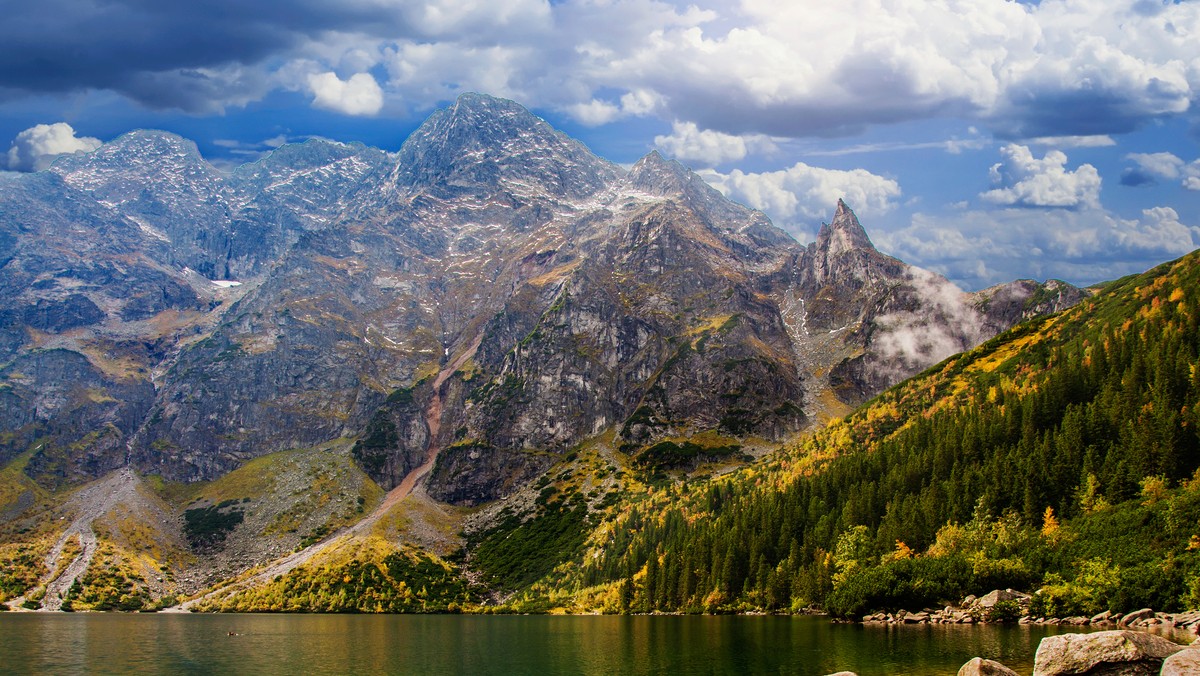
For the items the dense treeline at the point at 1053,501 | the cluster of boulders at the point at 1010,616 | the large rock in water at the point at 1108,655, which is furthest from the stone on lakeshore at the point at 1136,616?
the large rock in water at the point at 1108,655

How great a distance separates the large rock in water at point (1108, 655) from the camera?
4731 cm

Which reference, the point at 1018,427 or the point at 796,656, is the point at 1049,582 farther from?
the point at 1018,427

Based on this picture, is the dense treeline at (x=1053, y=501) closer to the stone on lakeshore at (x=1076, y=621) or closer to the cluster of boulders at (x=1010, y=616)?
the stone on lakeshore at (x=1076, y=621)

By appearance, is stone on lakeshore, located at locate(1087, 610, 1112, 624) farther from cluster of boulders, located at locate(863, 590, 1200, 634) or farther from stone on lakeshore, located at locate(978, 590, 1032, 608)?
stone on lakeshore, located at locate(978, 590, 1032, 608)

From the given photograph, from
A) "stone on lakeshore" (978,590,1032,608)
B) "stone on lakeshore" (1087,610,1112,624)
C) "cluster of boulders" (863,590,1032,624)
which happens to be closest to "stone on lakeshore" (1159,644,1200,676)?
"stone on lakeshore" (1087,610,1112,624)

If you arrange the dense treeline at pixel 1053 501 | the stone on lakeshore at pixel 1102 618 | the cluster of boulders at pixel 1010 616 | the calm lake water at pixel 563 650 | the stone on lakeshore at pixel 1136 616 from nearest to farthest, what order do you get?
1. the calm lake water at pixel 563 650
2. the cluster of boulders at pixel 1010 616
3. the stone on lakeshore at pixel 1136 616
4. the stone on lakeshore at pixel 1102 618
5. the dense treeline at pixel 1053 501

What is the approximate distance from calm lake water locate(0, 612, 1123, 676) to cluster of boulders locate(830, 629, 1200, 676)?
18125 mm

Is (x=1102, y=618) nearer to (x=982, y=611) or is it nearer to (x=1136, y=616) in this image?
(x=1136, y=616)

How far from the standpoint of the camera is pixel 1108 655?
4809cm

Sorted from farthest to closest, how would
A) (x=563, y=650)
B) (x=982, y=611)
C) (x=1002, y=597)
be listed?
(x=563, y=650), (x=982, y=611), (x=1002, y=597)

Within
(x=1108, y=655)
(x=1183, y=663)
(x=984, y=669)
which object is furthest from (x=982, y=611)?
(x=1183, y=663)

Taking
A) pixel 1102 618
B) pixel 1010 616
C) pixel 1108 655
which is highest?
pixel 1108 655

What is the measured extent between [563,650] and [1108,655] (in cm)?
8252

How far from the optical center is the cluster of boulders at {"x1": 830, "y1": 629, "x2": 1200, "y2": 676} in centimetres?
4731
